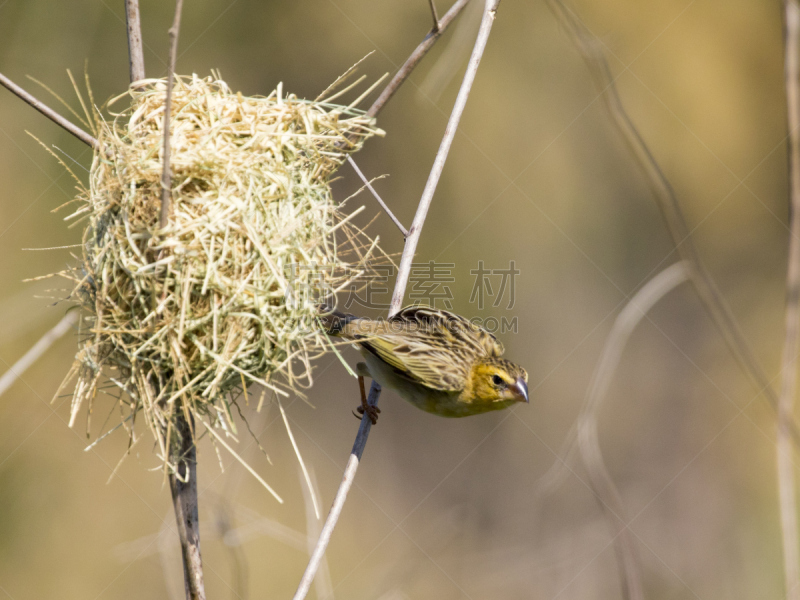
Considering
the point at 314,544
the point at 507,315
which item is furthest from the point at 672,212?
the point at 507,315

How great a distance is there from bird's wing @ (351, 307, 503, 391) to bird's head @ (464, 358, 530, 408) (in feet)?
0.21

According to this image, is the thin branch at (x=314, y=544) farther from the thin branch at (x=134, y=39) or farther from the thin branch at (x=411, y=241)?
the thin branch at (x=134, y=39)

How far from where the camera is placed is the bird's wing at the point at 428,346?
11.7 feet

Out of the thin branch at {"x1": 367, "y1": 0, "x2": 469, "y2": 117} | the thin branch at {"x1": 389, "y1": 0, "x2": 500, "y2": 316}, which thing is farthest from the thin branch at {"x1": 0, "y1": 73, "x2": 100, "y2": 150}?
the thin branch at {"x1": 389, "y1": 0, "x2": 500, "y2": 316}

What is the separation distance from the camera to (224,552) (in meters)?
6.48

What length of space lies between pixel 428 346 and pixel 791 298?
7.87 feet

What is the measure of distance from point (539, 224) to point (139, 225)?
5.40m

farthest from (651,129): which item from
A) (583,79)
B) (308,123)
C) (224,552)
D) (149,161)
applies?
(224,552)

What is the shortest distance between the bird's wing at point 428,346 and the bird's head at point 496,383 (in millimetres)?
65

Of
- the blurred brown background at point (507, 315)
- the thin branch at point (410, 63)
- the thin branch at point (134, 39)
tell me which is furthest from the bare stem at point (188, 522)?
the blurred brown background at point (507, 315)

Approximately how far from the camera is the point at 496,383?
3.51 meters

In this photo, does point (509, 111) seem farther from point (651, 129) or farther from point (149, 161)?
point (149, 161)

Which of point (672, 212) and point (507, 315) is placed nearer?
point (672, 212)

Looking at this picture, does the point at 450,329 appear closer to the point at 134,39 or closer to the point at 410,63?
the point at 410,63
